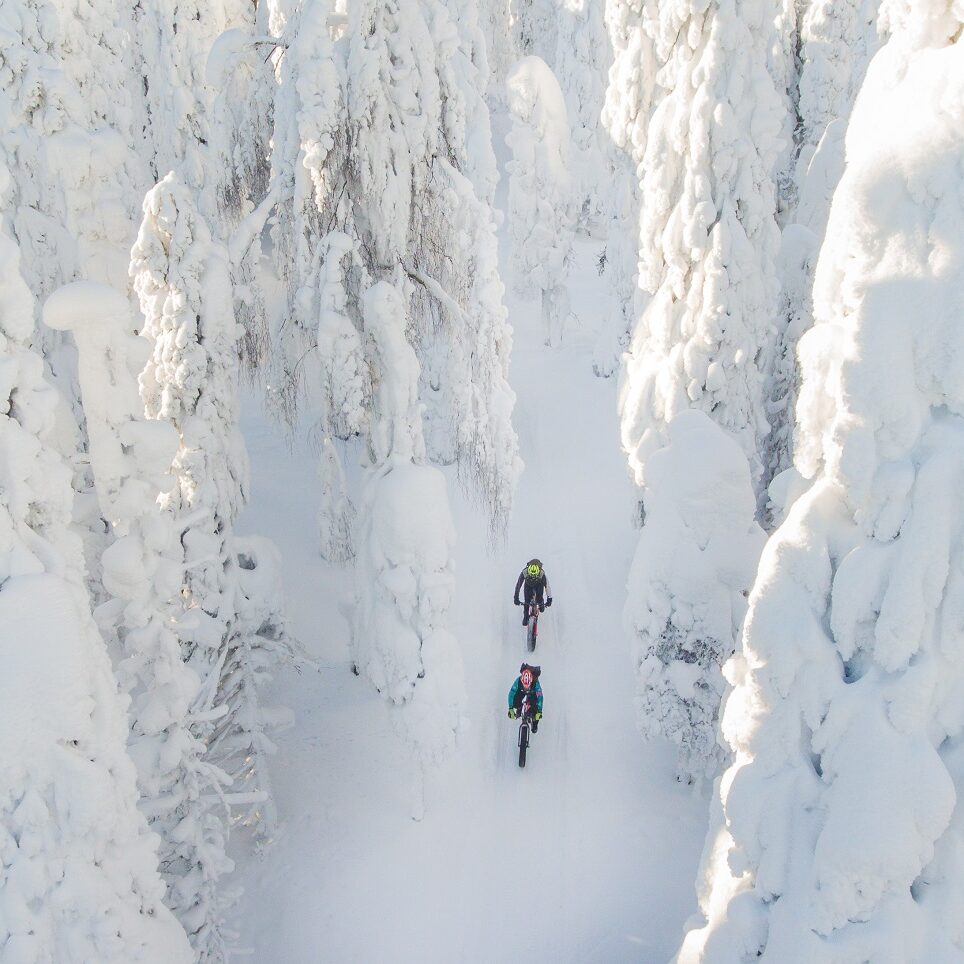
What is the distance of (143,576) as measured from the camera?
7.33m

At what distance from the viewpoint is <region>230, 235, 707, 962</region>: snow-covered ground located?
30.9 ft

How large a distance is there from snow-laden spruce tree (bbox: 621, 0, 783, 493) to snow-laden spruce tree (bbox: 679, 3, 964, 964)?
605cm

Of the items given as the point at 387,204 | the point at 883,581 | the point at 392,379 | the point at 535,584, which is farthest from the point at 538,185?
the point at 883,581

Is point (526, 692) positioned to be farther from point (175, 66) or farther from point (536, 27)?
point (536, 27)

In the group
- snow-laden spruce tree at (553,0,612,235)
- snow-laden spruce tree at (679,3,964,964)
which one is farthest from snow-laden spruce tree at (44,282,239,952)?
snow-laden spruce tree at (553,0,612,235)

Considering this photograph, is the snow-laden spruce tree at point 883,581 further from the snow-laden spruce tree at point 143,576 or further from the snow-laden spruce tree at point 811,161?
the snow-laden spruce tree at point 811,161

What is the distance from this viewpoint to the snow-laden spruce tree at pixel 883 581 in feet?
13.9

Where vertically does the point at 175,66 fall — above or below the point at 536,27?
below

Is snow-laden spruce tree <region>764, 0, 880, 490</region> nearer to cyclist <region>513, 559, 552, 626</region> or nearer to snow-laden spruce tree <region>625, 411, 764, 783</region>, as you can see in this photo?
snow-laden spruce tree <region>625, 411, 764, 783</region>

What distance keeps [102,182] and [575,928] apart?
12.1 m

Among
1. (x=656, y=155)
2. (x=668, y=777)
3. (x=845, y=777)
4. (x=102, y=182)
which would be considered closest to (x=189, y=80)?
(x=102, y=182)

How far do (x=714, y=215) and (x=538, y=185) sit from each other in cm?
1501

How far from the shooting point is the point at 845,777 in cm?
448

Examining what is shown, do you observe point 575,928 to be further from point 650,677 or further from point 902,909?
point 902,909
